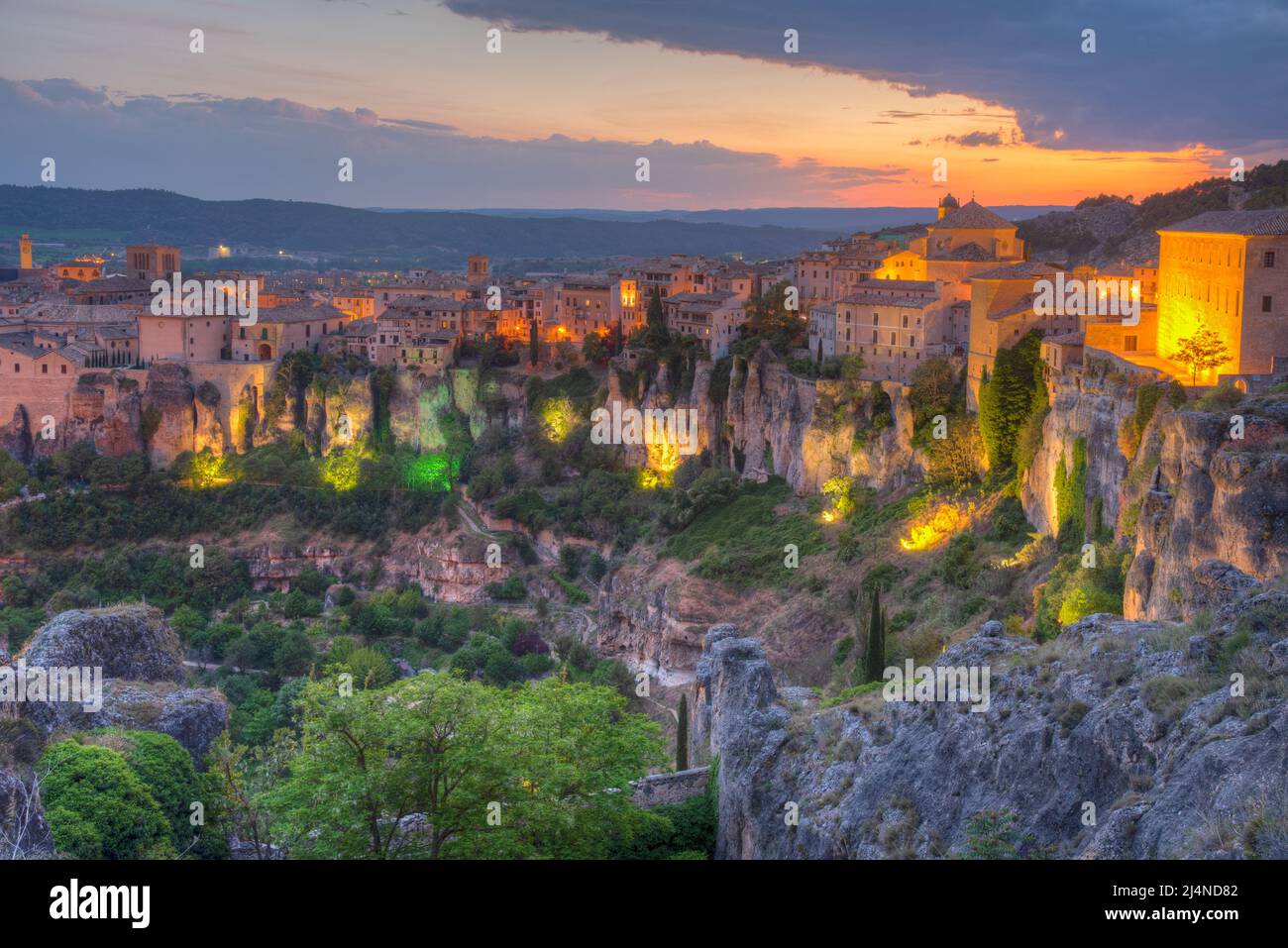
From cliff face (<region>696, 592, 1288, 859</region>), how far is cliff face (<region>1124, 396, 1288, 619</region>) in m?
4.40

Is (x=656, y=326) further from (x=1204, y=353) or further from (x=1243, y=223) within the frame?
(x=1204, y=353)

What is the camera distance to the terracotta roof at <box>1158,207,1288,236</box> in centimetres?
2855

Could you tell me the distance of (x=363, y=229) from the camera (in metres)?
162

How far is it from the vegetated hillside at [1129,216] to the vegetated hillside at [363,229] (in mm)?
53597

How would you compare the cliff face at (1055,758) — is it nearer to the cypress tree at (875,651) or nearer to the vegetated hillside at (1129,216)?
the cypress tree at (875,651)

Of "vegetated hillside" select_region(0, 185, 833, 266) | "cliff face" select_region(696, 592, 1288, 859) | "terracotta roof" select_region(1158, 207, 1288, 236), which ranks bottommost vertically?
"cliff face" select_region(696, 592, 1288, 859)

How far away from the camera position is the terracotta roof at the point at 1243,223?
2855 cm

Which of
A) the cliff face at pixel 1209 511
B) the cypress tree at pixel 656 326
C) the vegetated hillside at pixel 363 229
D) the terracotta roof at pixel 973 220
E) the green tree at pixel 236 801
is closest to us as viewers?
the green tree at pixel 236 801

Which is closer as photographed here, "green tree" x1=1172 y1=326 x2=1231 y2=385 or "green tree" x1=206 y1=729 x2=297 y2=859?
"green tree" x1=206 y1=729 x2=297 y2=859

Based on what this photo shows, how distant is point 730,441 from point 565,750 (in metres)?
37.2

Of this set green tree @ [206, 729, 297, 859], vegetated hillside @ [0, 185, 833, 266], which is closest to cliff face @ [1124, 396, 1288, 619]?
green tree @ [206, 729, 297, 859]

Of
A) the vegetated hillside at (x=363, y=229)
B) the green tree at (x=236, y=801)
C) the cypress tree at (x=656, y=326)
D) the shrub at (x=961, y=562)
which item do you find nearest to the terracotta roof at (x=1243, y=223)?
the shrub at (x=961, y=562)

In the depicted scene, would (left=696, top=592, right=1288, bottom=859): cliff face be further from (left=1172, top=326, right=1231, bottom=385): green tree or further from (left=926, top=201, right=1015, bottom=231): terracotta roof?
(left=926, top=201, right=1015, bottom=231): terracotta roof

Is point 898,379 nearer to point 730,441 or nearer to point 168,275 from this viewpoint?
point 730,441
